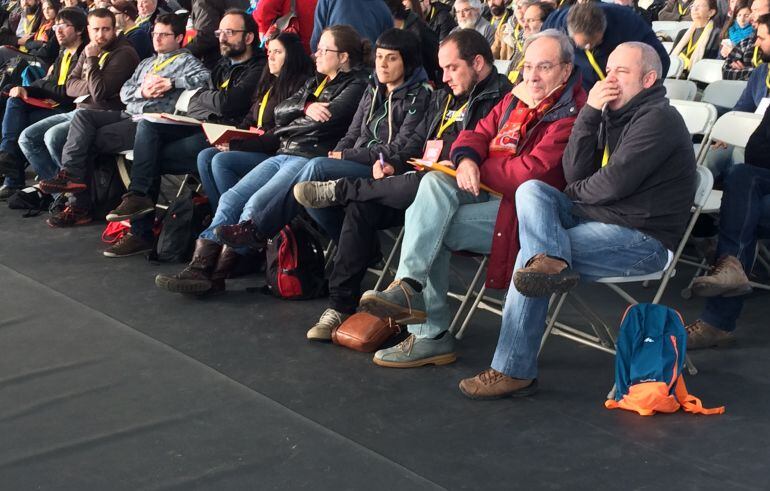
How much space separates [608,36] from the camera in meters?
4.68

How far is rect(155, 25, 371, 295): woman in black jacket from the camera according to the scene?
4453mm

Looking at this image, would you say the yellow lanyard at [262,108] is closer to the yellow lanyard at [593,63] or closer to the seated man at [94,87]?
the seated man at [94,87]

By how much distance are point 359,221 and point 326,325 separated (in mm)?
446

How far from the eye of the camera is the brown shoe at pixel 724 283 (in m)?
3.67

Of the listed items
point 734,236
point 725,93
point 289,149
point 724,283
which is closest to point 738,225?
point 734,236

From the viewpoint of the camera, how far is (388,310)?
139 inches

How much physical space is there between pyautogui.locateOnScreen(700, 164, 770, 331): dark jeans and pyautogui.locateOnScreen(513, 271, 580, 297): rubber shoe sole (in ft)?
3.14

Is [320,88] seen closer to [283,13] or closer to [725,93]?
[283,13]

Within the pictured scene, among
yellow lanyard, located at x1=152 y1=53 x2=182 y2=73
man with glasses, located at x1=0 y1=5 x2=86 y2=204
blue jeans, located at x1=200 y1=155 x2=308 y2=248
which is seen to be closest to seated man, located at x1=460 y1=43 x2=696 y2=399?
A: blue jeans, located at x1=200 y1=155 x2=308 y2=248

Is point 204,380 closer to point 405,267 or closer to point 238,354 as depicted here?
point 238,354

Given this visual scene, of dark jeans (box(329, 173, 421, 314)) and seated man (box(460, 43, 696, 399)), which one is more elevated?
seated man (box(460, 43, 696, 399))

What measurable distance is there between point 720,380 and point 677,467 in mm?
802

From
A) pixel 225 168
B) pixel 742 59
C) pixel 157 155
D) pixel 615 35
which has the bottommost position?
pixel 157 155

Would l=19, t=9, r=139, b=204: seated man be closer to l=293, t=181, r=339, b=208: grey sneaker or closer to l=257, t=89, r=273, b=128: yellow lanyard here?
l=257, t=89, r=273, b=128: yellow lanyard
